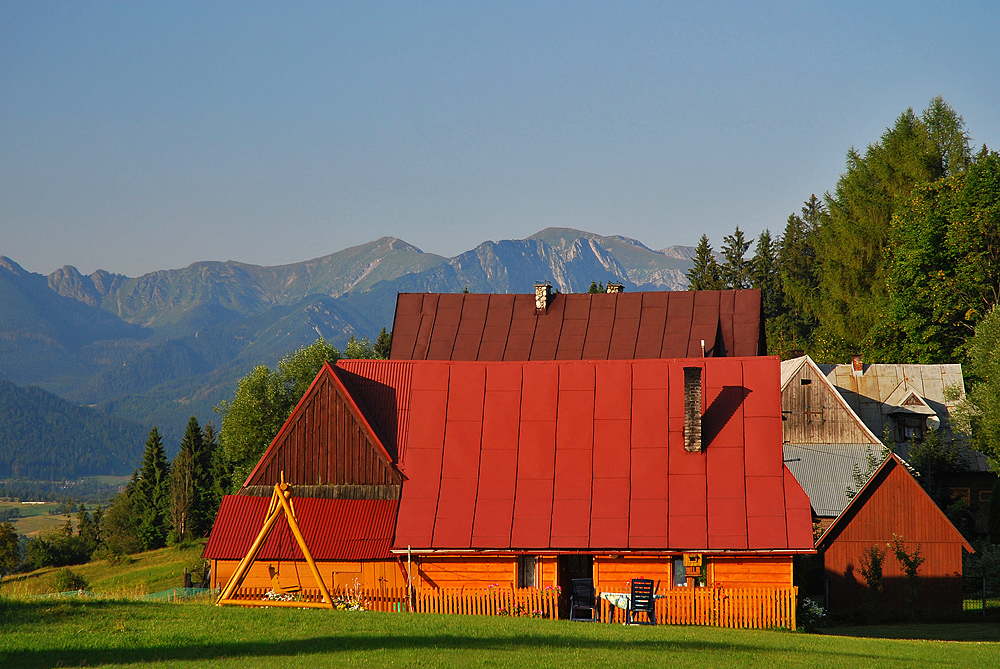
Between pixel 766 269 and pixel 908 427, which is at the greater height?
pixel 766 269

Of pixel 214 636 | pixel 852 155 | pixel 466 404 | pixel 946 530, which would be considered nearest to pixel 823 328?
pixel 852 155

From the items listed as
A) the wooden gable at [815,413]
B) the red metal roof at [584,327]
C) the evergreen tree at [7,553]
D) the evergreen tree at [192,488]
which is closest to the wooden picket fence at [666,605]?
the red metal roof at [584,327]

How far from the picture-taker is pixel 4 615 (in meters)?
17.9

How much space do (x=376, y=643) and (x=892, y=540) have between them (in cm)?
2127

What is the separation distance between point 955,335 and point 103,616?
5243cm

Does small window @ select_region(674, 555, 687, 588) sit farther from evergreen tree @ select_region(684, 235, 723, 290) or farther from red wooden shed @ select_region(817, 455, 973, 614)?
evergreen tree @ select_region(684, 235, 723, 290)

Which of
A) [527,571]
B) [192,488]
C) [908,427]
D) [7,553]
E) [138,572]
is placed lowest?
[138,572]

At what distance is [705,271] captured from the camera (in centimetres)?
10144

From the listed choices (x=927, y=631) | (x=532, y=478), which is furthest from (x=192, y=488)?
(x=927, y=631)

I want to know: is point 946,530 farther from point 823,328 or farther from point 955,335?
point 823,328

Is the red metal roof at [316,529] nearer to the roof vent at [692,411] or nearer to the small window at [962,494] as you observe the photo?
the roof vent at [692,411]

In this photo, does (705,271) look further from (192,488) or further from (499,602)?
(499,602)

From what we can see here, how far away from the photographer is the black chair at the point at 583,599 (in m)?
25.3

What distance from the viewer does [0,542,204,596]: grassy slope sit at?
58.3m
